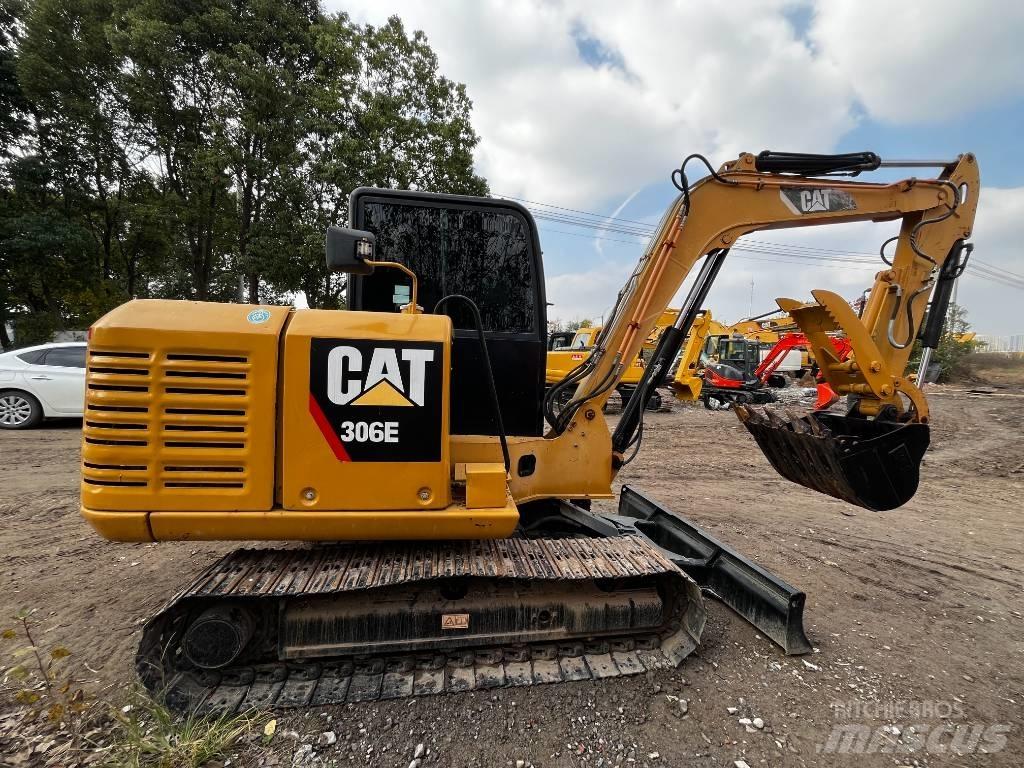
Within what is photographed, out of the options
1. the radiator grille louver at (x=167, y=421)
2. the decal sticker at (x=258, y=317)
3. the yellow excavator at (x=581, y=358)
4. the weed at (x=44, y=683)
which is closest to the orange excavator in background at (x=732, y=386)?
the yellow excavator at (x=581, y=358)

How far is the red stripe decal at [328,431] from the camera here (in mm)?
2180

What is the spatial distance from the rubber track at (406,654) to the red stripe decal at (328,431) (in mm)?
594

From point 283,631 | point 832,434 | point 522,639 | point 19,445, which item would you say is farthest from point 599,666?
point 19,445

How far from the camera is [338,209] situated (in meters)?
15.1

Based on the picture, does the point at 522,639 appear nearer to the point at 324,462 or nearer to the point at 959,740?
the point at 324,462

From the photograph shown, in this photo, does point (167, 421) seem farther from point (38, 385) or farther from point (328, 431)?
point (38, 385)

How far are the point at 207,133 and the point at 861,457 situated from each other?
19470 millimetres

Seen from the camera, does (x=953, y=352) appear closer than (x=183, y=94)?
No

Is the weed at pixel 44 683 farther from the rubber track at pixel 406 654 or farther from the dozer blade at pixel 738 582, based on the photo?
the dozer blade at pixel 738 582

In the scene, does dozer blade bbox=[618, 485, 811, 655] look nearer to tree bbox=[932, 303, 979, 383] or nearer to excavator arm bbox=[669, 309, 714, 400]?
excavator arm bbox=[669, 309, 714, 400]

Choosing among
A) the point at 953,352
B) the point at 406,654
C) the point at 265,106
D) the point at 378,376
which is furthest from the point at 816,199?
the point at 953,352

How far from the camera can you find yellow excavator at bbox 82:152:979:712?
214 cm

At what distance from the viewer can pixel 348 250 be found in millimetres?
2188

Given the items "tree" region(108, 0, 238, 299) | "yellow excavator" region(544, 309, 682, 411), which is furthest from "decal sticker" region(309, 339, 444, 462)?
"tree" region(108, 0, 238, 299)
